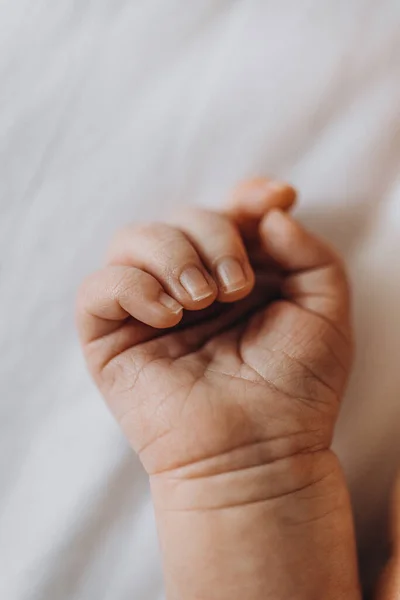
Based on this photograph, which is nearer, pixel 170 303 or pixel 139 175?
pixel 170 303

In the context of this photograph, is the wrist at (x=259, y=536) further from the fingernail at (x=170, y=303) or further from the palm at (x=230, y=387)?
the fingernail at (x=170, y=303)

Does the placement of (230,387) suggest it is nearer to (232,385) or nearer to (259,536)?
(232,385)

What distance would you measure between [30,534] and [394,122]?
1.70ft

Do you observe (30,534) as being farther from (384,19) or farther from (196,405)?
(384,19)

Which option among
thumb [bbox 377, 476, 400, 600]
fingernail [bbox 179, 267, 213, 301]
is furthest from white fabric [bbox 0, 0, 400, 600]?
fingernail [bbox 179, 267, 213, 301]

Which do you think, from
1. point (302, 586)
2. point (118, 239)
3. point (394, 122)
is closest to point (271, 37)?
point (394, 122)

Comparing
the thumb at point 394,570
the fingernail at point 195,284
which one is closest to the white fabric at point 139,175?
the thumb at point 394,570

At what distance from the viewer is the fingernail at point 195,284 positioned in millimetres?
649

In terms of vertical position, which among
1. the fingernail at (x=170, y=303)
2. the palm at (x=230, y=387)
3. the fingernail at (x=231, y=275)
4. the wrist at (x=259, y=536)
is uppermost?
the fingernail at (x=170, y=303)

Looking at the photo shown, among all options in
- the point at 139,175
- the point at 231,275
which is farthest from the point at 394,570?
the point at 139,175

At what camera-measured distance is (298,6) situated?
2.49 feet

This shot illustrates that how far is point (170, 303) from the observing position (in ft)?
2.12

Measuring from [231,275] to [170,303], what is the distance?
0.06 meters

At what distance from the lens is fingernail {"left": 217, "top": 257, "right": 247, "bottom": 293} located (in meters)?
0.67
